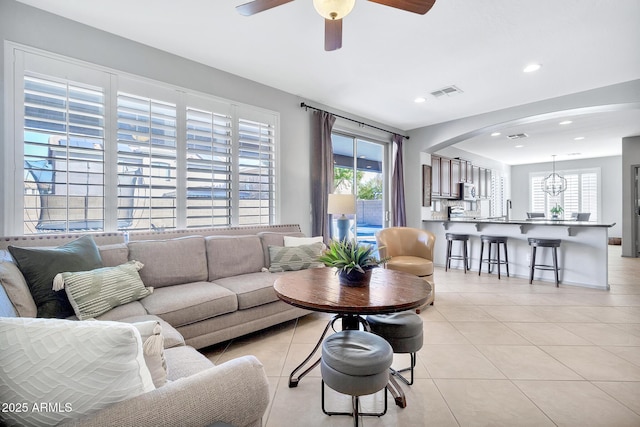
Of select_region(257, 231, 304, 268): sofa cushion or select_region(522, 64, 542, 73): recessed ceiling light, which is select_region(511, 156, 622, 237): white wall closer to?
select_region(522, 64, 542, 73): recessed ceiling light

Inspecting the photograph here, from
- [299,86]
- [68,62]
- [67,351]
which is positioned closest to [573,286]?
[299,86]

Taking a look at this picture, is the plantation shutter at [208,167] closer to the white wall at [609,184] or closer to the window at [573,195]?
the window at [573,195]

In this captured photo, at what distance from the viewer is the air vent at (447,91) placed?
13.0 feet

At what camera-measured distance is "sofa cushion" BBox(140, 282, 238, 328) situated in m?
2.05

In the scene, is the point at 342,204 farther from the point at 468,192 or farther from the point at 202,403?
the point at 468,192

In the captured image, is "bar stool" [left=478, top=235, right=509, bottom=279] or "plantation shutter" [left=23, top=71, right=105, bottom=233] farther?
"bar stool" [left=478, top=235, right=509, bottom=279]

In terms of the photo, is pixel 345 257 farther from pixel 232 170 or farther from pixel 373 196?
pixel 373 196

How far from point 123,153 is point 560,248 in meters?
6.07

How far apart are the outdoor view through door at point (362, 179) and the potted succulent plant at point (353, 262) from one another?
2517 mm

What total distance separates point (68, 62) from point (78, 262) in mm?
1790

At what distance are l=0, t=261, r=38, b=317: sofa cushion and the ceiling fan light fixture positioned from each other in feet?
7.74

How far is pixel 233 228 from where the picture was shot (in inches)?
135

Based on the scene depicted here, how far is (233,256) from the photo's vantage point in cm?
295

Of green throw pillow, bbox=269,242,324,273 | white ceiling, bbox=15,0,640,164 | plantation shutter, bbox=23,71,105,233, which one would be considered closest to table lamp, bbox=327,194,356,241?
green throw pillow, bbox=269,242,324,273
